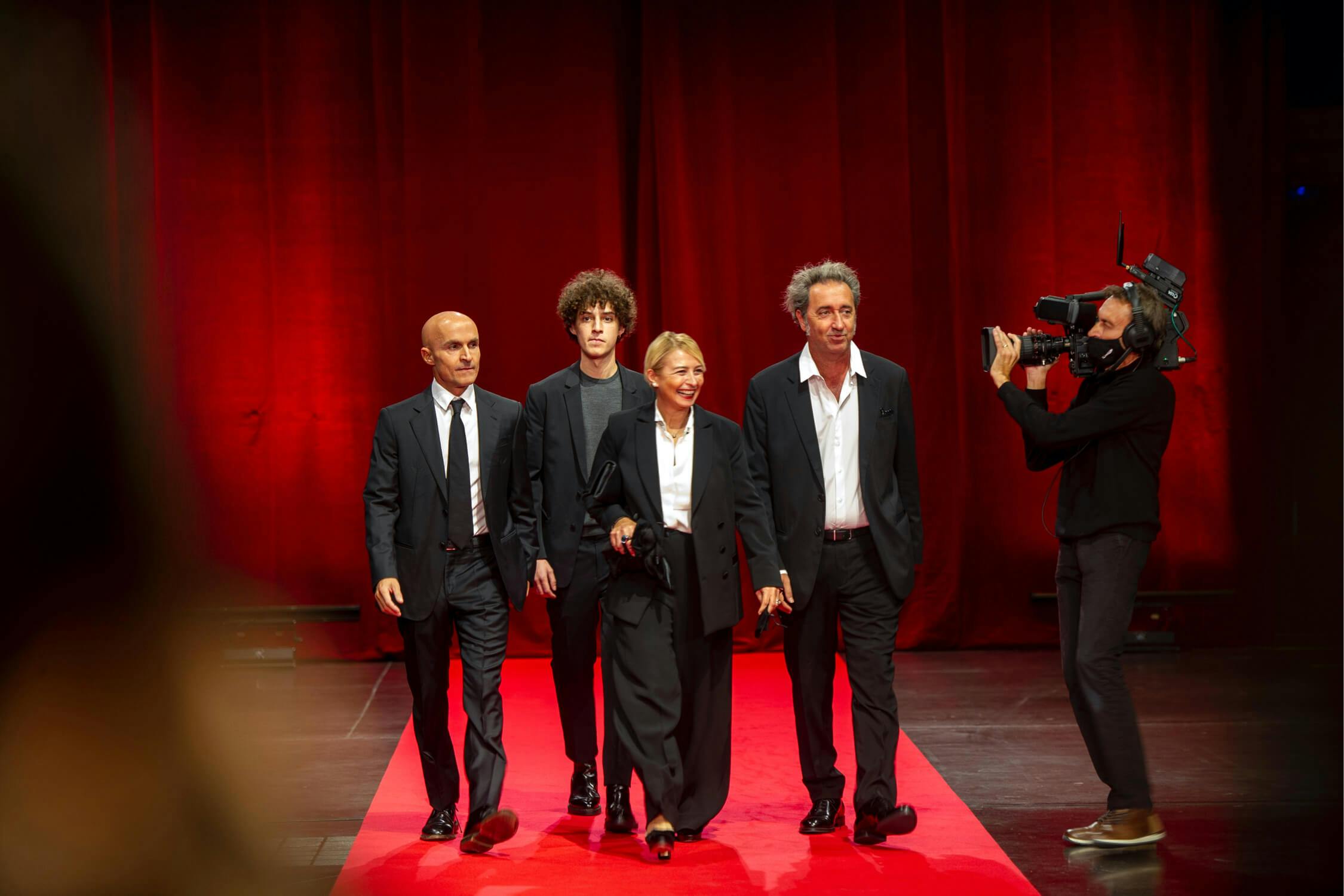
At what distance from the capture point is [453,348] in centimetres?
358

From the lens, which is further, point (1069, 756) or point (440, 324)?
point (1069, 756)

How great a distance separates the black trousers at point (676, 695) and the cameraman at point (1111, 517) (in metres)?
0.96

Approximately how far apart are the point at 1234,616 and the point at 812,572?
3.91 m

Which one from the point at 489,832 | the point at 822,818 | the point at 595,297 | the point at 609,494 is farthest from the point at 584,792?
the point at 595,297

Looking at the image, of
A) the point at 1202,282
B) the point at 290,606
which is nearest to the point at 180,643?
the point at 290,606

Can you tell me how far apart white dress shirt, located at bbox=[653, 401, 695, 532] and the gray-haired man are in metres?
0.23

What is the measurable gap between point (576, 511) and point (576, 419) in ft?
0.91

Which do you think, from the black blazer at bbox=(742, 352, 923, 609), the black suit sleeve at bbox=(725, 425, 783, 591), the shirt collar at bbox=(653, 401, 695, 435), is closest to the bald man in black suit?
the shirt collar at bbox=(653, 401, 695, 435)

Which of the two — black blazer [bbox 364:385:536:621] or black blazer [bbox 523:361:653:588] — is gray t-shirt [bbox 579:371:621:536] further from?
black blazer [bbox 364:385:536:621]

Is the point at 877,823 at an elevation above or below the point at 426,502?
below

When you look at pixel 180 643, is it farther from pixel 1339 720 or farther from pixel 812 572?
pixel 1339 720

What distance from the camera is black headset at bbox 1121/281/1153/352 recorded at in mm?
3463

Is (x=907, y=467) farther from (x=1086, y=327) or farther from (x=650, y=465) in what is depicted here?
(x=650, y=465)

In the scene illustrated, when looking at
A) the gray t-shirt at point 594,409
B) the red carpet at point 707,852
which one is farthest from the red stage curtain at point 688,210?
the gray t-shirt at point 594,409
